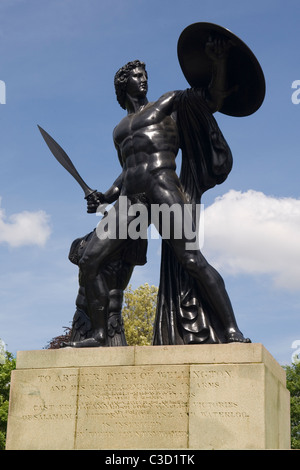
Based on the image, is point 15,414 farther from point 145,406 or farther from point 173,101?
point 173,101

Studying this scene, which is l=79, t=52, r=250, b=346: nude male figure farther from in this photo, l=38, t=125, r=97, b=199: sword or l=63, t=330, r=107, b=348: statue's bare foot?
l=38, t=125, r=97, b=199: sword

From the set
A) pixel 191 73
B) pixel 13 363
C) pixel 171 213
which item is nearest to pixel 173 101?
pixel 191 73

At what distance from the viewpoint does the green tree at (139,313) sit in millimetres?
30250

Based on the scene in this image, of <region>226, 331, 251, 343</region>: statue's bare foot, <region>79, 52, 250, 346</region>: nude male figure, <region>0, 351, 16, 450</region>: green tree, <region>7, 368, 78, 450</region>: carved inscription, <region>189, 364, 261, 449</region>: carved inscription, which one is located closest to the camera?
<region>189, 364, 261, 449</region>: carved inscription

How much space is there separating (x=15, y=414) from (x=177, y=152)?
399 centimetres

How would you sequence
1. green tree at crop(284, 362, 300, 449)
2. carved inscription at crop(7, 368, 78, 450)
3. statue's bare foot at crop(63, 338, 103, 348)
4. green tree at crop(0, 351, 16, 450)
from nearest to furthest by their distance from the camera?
carved inscription at crop(7, 368, 78, 450), statue's bare foot at crop(63, 338, 103, 348), green tree at crop(0, 351, 16, 450), green tree at crop(284, 362, 300, 449)

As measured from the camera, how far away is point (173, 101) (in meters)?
10.0

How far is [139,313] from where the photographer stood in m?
31.7

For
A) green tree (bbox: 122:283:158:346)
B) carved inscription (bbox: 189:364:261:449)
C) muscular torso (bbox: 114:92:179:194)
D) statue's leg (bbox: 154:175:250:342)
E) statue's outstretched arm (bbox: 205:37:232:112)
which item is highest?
green tree (bbox: 122:283:158:346)

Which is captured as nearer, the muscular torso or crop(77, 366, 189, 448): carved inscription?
crop(77, 366, 189, 448): carved inscription

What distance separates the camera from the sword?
34.6ft

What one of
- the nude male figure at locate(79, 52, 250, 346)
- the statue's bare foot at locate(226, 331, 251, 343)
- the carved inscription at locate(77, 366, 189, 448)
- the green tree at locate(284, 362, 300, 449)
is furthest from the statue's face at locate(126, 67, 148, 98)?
the green tree at locate(284, 362, 300, 449)

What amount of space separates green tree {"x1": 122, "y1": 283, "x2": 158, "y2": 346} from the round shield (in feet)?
67.6

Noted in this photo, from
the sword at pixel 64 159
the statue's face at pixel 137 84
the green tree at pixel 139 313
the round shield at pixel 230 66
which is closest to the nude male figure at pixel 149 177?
the statue's face at pixel 137 84
